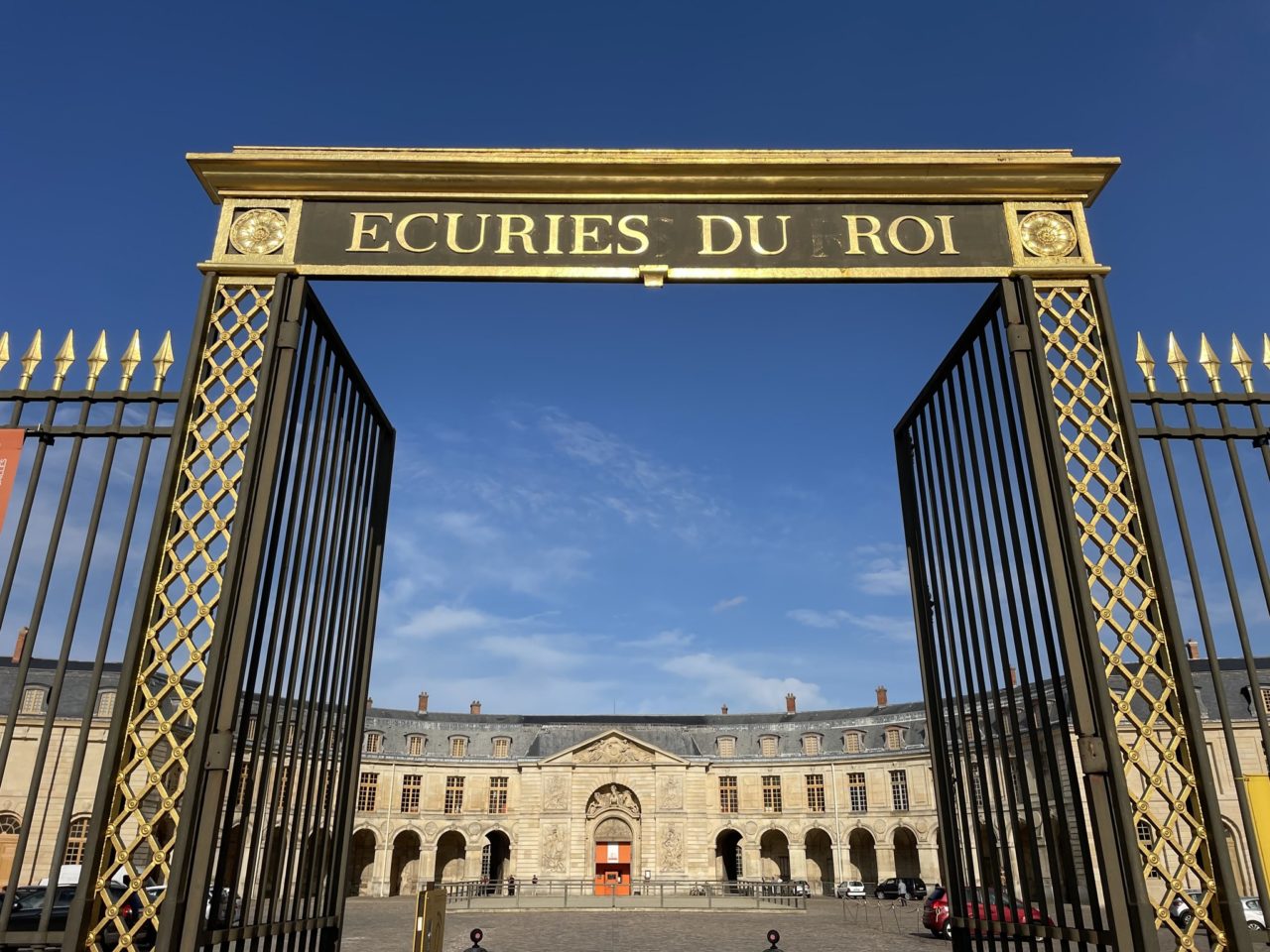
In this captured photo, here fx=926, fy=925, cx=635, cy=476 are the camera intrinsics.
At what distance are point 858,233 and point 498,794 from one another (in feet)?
172

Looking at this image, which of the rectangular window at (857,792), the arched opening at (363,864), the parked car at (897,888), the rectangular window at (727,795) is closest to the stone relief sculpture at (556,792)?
the rectangular window at (727,795)

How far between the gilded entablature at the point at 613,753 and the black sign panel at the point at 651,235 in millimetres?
50230

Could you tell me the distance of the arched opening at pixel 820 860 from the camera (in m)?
52.2

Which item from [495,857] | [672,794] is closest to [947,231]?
[672,794]

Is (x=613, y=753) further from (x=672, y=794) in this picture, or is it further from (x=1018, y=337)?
(x=1018, y=337)

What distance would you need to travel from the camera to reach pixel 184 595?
219 inches

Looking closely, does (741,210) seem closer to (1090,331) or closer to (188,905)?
(1090,331)

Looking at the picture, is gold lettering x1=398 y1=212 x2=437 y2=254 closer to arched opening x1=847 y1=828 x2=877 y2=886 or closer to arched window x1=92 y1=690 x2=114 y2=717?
arched window x1=92 y1=690 x2=114 y2=717

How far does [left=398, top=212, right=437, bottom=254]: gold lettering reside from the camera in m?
6.63

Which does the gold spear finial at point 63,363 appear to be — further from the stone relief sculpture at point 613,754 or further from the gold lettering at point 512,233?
the stone relief sculpture at point 613,754

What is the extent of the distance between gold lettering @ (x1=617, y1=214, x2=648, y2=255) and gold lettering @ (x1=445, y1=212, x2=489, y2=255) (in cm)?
99

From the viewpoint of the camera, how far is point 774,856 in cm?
5431

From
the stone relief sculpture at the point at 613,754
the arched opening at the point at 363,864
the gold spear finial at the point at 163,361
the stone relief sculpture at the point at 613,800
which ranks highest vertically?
the stone relief sculpture at the point at 613,754

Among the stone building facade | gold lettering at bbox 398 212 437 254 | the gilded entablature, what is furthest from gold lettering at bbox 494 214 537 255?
the gilded entablature
